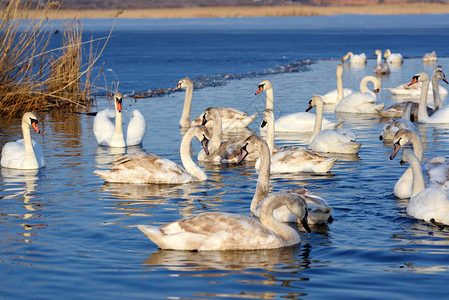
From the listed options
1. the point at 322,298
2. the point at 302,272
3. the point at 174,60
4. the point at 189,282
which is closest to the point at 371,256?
the point at 302,272

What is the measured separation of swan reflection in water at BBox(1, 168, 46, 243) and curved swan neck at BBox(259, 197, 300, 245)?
7.66 ft

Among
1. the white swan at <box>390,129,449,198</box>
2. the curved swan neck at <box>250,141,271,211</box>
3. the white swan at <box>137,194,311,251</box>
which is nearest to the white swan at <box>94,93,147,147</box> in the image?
the curved swan neck at <box>250,141,271,211</box>

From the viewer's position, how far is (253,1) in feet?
443

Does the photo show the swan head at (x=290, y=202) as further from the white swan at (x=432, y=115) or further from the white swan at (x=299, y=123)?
the white swan at (x=432, y=115)

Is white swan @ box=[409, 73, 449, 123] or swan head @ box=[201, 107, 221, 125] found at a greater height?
swan head @ box=[201, 107, 221, 125]

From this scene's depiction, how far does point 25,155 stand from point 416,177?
233 inches

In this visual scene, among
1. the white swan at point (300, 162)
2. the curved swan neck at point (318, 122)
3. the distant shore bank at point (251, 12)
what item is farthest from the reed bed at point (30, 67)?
the distant shore bank at point (251, 12)

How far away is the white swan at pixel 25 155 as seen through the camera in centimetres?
1167

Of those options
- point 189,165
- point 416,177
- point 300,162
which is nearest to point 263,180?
point 416,177

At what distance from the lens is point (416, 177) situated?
889cm

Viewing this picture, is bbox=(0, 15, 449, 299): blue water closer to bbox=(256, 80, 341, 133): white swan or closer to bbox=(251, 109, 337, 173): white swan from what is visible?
bbox=(251, 109, 337, 173): white swan

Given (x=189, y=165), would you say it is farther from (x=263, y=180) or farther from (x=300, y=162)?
(x=263, y=180)

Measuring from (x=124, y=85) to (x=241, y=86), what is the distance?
358 cm

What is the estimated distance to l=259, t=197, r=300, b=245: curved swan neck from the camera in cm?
744
